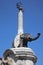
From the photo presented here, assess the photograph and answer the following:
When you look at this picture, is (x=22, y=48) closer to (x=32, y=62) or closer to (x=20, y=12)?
(x=32, y=62)

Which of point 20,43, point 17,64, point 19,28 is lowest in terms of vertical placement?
point 17,64

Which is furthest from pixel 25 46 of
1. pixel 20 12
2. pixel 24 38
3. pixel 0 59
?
pixel 20 12

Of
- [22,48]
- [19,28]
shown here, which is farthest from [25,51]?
[19,28]

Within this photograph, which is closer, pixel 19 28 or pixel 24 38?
pixel 24 38

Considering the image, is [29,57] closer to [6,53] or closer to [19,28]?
[6,53]

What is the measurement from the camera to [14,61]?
19.3m

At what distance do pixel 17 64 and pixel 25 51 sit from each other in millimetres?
931

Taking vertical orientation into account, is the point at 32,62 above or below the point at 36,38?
below

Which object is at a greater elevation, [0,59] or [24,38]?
[24,38]

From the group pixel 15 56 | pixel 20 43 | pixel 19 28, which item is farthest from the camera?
pixel 19 28

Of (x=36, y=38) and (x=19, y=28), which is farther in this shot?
(x=19, y=28)

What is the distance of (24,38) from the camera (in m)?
19.9

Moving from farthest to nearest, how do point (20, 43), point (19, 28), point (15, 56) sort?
point (19, 28)
point (20, 43)
point (15, 56)

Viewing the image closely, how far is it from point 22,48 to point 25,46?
545 mm
